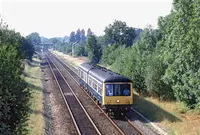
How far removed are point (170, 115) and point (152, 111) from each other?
1.69m

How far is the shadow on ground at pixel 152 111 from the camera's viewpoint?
23500 millimetres

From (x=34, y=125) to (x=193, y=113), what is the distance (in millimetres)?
12203

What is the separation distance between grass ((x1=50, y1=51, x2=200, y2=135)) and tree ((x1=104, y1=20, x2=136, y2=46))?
201ft

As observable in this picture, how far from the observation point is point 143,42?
4906 centimetres

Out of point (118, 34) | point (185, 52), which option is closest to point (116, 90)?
point (185, 52)

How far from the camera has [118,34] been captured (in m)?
93.7

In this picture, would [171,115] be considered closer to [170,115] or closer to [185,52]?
[170,115]

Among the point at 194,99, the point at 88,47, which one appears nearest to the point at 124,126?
the point at 194,99

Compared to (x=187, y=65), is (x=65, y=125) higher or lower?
lower

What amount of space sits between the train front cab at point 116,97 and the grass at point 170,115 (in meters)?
2.15

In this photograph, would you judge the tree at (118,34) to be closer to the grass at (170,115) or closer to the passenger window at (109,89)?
the grass at (170,115)

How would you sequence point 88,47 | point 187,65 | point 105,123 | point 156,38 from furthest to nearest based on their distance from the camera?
point 88,47, point 156,38, point 187,65, point 105,123

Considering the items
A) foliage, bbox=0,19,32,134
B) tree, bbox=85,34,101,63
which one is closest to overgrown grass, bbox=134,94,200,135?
foliage, bbox=0,19,32,134

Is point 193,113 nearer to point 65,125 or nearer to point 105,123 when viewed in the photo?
point 105,123
